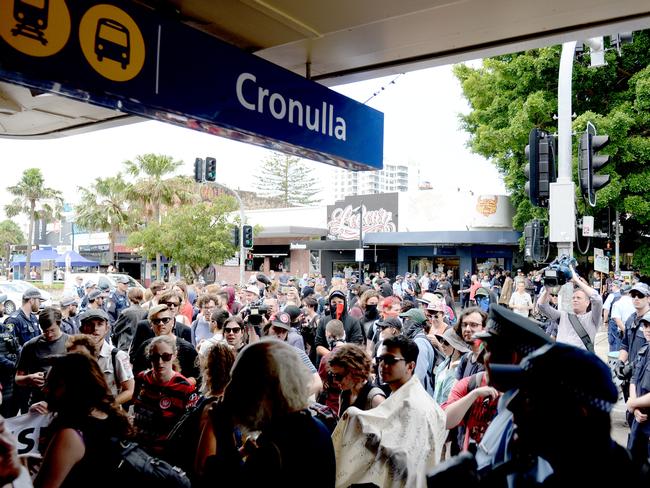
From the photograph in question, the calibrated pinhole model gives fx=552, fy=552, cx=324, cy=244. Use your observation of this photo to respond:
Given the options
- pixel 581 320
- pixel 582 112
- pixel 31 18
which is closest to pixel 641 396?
pixel 581 320

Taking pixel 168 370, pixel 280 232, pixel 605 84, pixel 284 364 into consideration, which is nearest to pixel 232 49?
pixel 284 364

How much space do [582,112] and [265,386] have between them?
22468 millimetres

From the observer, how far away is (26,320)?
287 inches

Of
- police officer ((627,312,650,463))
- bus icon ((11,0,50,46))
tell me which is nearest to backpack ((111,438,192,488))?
bus icon ((11,0,50,46))

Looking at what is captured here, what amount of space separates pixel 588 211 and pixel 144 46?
20.5 metres

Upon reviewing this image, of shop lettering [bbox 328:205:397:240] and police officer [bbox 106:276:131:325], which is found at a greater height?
shop lettering [bbox 328:205:397:240]

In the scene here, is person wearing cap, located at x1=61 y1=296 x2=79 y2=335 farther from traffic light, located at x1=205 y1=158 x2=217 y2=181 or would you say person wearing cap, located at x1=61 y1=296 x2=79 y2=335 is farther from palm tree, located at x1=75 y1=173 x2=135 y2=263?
palm tree, located at x1=75 y1=173 x2=135 y2=263

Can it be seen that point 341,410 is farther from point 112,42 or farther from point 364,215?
point 364,215

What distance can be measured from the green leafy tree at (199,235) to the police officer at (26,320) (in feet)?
68.7

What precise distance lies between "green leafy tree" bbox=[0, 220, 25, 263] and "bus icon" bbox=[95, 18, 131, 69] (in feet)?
292

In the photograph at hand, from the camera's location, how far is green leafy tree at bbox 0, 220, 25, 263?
279ft

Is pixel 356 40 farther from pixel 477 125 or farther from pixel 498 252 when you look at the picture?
pixel 498 252

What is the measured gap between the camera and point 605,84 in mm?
21078

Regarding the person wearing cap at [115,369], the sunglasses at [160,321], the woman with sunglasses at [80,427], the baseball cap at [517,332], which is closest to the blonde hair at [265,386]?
the woman with sunglasses at [80,427]
